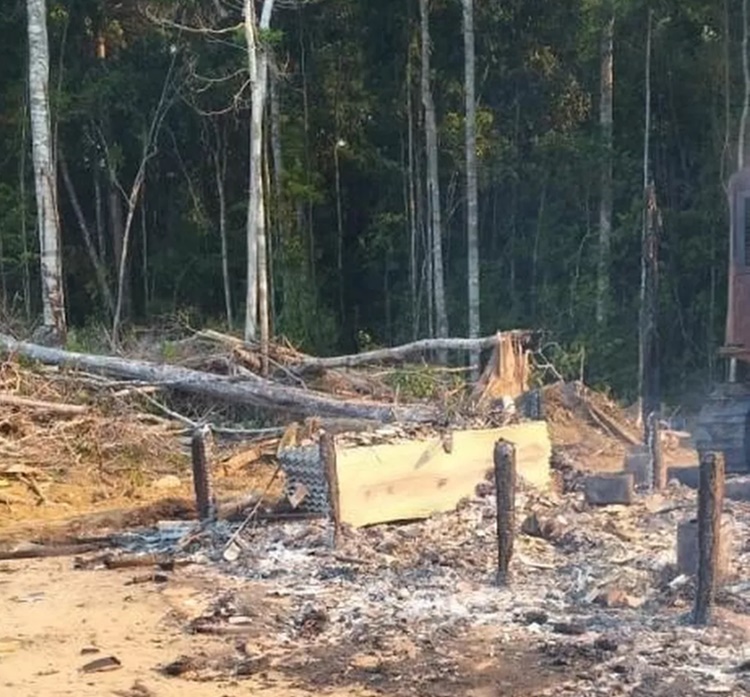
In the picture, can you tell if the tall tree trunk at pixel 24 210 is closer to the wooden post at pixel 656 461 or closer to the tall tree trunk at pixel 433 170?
the tall tree trunk at pixel 433 170

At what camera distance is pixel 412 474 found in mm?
9891

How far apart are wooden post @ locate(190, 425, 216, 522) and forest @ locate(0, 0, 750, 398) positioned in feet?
38.7

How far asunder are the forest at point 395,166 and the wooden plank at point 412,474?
434 inches

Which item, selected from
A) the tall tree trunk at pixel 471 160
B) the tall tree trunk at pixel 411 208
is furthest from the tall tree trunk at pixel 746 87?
the tall tree trunk at pixel 411 208

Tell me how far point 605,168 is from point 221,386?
1160cm

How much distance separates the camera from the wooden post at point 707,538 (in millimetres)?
6820

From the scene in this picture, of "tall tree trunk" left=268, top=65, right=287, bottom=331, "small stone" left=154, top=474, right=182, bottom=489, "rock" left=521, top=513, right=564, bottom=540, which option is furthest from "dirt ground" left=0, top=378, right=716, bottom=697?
"tall tree trunk" left=268, top=65, right=287, bottom=331

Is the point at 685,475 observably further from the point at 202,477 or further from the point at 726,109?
the point at 726,109

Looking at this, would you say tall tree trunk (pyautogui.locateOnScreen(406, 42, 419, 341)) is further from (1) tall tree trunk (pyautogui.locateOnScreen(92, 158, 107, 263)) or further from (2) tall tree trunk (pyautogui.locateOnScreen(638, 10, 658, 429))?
(1) tall tree trunk (pyautogui.locateOnScreen(92, 158, 107, 263))

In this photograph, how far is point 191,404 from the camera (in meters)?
14.4

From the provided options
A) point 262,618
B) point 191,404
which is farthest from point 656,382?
point 262,618

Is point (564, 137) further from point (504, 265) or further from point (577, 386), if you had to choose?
point (577, 386)

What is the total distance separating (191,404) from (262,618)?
7071mm

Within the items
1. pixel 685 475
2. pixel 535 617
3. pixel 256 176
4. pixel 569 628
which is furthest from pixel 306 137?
pixel 569 628
